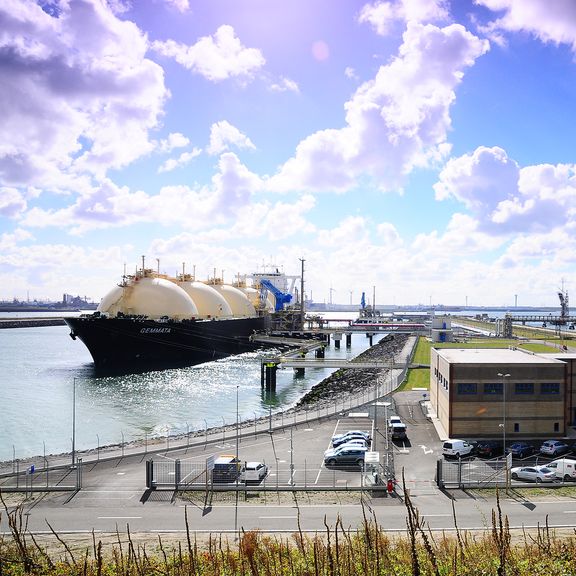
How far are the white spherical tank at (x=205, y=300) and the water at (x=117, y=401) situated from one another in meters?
21.3

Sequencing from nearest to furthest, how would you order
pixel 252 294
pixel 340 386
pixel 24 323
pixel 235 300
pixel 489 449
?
pixel 489 449
pixel 340 386
pixel 235 300
pixel 252 294
pixel 24 323

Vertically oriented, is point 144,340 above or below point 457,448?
above

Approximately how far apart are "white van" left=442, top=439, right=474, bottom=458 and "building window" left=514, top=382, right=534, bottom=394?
5170mm

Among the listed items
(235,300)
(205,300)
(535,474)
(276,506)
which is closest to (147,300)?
(205,300)

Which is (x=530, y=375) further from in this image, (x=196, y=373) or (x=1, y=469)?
(x=196, y=373)

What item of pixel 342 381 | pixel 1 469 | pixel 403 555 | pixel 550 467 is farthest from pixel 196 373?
pixel 403 555

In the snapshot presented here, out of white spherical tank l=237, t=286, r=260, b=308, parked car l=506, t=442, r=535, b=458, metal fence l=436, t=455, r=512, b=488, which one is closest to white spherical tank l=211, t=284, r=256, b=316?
white spherical tank l=237, t=286, r=260, b=308

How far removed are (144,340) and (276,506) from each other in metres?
60.2

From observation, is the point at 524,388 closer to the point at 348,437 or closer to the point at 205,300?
the point at 348,437

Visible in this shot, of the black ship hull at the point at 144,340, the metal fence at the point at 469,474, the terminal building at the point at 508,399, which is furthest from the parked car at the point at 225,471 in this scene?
the black ship hull at the point at 144,340

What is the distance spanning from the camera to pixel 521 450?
26500 millimetres

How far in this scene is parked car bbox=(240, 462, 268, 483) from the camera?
22.5m

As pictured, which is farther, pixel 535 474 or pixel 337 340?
pixel 337 340

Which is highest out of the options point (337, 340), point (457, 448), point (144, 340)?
point (144, 340)
